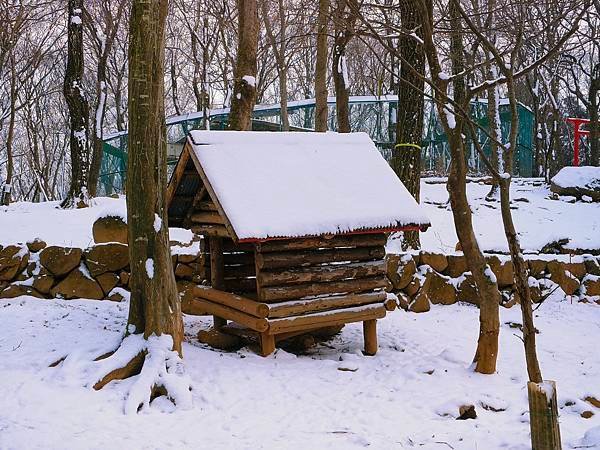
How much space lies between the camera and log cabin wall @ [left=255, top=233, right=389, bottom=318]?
6496 millimetres

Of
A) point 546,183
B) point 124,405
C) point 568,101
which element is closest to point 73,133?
point 124,405

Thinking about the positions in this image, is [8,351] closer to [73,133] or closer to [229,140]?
[229,140]

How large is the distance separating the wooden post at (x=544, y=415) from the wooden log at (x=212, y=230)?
3728 millimetres

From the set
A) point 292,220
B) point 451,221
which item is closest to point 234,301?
point 292,220

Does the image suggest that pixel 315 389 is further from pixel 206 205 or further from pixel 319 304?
pixel 206 205

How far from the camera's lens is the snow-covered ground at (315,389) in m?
4.67

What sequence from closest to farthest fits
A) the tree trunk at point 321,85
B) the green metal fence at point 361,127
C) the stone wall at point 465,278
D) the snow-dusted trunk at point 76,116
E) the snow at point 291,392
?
1. the snow at point 291,392
2. the stone wall at point 465,278
3. the tree trunk at point 321,85
4. the snow-dusted trunk at point 76,116
5. the green metal fence at point 361,127

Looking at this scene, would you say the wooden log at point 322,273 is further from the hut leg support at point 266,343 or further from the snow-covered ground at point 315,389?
the snow-covered ground at point 315,389

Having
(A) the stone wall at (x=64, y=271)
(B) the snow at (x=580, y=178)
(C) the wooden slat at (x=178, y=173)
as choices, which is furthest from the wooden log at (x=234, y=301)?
(B) the snow at (x=580, y=178)

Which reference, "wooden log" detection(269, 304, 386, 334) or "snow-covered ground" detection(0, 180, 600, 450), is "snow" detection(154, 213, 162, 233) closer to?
"snow-covered ground" detection(0, 180, 600, 450)

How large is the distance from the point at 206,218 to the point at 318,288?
5.12ft

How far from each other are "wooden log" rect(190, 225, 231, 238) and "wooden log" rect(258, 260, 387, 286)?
67cm

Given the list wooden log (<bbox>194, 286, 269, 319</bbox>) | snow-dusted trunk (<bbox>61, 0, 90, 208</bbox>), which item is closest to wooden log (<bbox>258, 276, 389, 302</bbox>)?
wooden log (<bbox>194, 286, 269, 319</bbox>)

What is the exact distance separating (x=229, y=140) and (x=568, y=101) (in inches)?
1089
